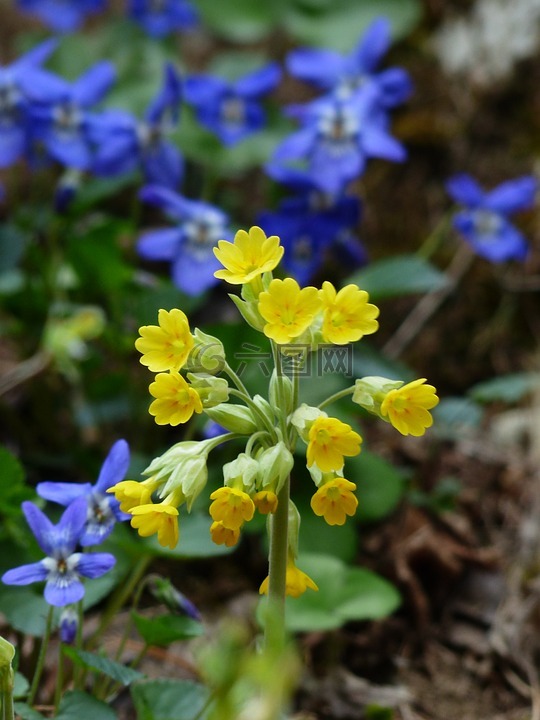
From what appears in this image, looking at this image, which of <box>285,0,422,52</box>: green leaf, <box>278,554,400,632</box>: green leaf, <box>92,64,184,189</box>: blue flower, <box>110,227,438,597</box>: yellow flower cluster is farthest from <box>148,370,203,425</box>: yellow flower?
<box>285,0,422,52</box>: green leaf

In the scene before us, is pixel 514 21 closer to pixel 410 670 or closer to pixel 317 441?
pixel 410 670

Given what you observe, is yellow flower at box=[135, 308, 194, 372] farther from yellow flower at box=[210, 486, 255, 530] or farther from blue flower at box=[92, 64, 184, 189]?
blue flower at box=[92, 64, 184, 189]

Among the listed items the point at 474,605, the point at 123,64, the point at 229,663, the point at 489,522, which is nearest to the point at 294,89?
the point at 123,64

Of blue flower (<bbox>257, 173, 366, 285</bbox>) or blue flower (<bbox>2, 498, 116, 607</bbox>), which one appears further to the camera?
blue flower (<bbox>257, 173, 366, 285</bbox>)

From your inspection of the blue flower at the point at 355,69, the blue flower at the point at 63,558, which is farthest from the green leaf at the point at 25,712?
the blue flower at the point at 355,69

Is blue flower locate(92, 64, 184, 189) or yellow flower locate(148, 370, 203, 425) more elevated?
yellow flower locate(148, 370, 203, 425)

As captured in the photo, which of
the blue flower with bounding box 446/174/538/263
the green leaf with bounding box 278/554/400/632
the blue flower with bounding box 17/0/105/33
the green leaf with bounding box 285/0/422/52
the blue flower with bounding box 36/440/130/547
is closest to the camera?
the blue flower with bounding box 36/440/130/547

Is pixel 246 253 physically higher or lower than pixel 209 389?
higher

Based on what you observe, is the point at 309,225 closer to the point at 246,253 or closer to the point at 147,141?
the point at 147,141

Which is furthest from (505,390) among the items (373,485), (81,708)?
(81,708)
